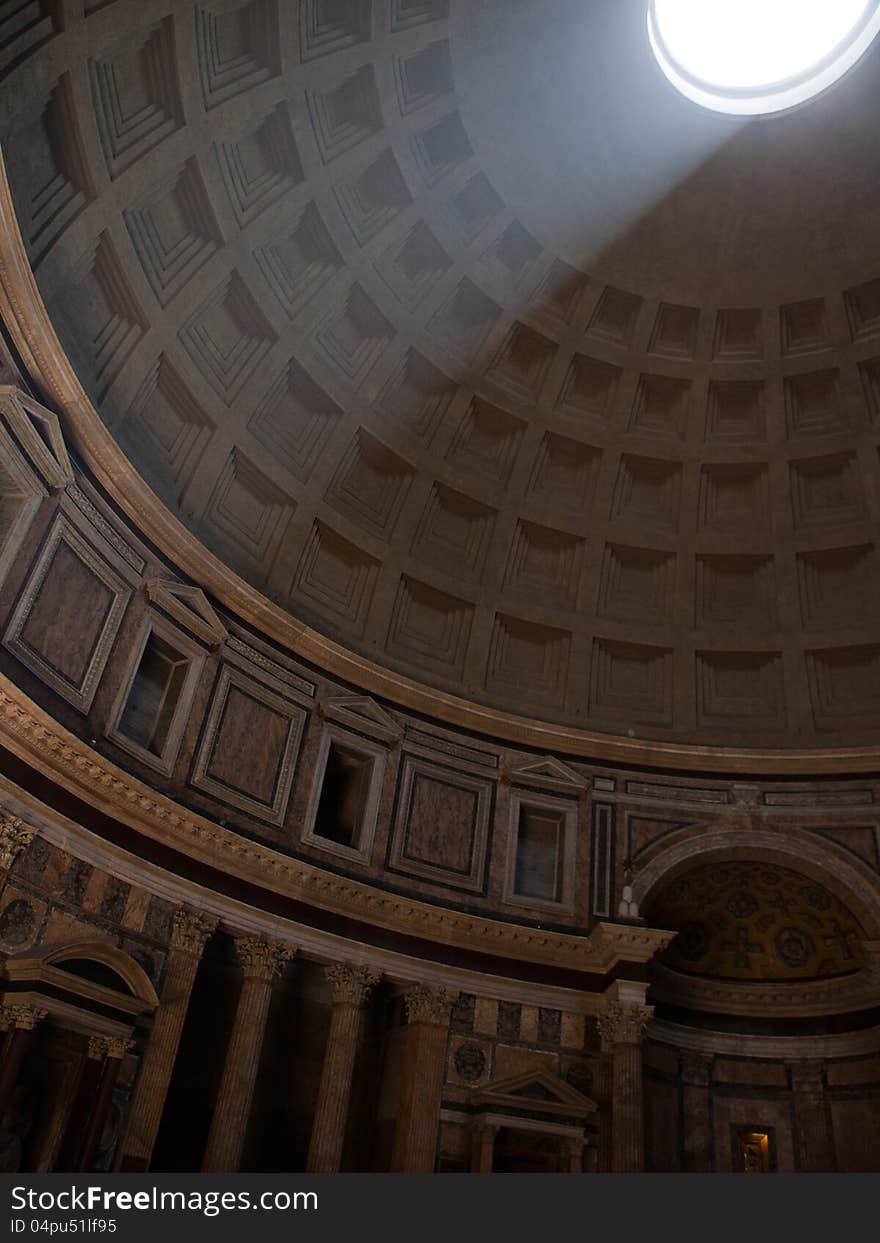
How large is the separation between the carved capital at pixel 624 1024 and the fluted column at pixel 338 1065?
14.5 ft

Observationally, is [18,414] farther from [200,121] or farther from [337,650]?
[337,650]

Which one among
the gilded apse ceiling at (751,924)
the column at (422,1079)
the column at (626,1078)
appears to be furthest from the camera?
the gilded apse ceiling at (751,924)

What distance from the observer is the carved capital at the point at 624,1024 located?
755 inches

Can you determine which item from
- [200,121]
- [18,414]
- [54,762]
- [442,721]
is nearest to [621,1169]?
[442,721]

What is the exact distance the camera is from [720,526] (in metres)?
25.3

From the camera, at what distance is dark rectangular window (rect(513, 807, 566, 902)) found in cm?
2169

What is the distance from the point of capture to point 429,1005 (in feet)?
62.3

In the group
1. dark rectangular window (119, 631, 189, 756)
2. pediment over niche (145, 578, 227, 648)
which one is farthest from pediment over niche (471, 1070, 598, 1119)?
pediment over niche (145, 578, 227, 648)

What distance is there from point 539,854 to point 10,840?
11.4m

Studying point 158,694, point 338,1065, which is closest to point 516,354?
point 158,694

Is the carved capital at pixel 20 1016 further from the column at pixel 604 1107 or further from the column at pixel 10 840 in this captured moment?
the column at pixel 604 1107

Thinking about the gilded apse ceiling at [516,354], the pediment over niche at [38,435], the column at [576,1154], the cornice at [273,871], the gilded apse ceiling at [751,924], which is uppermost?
the gilded apse ceiling at [516,354]

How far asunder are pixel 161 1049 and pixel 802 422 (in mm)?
19295

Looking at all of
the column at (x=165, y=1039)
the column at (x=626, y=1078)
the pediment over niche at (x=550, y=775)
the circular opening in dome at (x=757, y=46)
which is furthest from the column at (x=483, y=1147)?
the circular opening in dome at (x=757, y=46)
